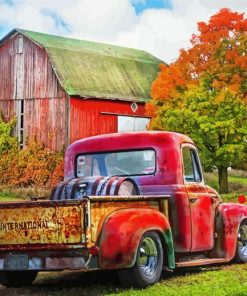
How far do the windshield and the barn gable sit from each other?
2842 cm

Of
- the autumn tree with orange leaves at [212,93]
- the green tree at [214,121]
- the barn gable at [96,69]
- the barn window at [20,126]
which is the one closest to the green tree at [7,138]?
the barn window at [20,126]

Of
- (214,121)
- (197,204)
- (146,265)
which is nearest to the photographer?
(146,265)

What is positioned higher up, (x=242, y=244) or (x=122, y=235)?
(x=122, y=235)

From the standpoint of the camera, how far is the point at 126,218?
864cm

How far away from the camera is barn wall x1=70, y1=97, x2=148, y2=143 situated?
39.8 meters

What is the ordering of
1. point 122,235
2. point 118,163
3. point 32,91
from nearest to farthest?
1. point 122,235
2. point 118,163
3. point 32,91

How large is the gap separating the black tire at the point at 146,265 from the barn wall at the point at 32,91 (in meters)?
30.9

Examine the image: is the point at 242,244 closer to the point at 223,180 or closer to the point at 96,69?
the point at 223,180

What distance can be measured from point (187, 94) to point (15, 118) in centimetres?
1205

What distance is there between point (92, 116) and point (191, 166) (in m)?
29.9

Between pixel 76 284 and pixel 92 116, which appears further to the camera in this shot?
pixel 92 116

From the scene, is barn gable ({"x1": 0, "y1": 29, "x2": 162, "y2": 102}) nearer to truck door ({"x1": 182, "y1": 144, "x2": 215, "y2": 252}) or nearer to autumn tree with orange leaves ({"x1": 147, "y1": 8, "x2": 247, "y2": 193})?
autumn tree with orange leaves ({"x1": 147, "y1": 8, "x2": 247, "y2": 193})

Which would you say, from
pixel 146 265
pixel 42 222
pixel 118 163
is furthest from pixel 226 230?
pixel 42 222

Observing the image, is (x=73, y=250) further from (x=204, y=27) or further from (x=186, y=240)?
(x=204, y=27)
